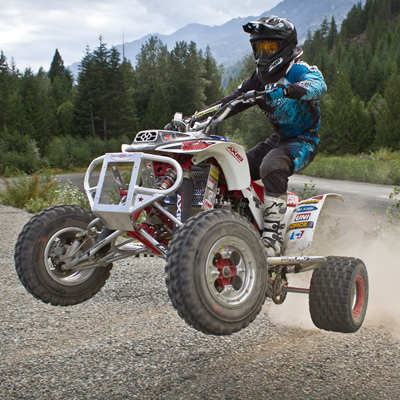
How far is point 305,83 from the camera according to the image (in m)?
3.79

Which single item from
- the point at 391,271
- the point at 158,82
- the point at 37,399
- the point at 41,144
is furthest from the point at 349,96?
the point at 37,399

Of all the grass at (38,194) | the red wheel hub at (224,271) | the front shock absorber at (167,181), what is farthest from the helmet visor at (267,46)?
the grass at (38,194)

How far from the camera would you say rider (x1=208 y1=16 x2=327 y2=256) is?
3992 mm

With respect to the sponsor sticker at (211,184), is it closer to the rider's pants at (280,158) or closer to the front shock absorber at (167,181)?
the front shock absorber at (167,181)

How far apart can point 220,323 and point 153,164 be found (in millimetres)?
1441

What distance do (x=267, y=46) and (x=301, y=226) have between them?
1.70m

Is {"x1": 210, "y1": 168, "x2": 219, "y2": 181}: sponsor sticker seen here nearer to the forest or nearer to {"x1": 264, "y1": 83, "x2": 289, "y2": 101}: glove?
{"x1": 264, "y1": 83, "x2": 289, "y2": 101}: glove

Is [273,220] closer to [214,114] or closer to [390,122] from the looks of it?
[214,114]

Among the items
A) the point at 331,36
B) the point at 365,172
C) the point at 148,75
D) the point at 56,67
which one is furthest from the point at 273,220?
the point at 331,36

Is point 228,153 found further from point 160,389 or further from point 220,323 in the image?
point 160,389

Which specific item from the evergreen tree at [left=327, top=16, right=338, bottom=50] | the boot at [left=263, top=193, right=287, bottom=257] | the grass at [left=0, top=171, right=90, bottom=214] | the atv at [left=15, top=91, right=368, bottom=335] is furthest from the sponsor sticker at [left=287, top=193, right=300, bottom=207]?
the evergreen tree at [left=327, top=16, right=338, bottom=50]

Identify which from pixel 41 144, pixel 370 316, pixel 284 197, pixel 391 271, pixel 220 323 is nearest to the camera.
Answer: pixel 220 323

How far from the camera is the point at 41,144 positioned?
57.8 m

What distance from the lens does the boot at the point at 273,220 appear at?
4055 millimetres
